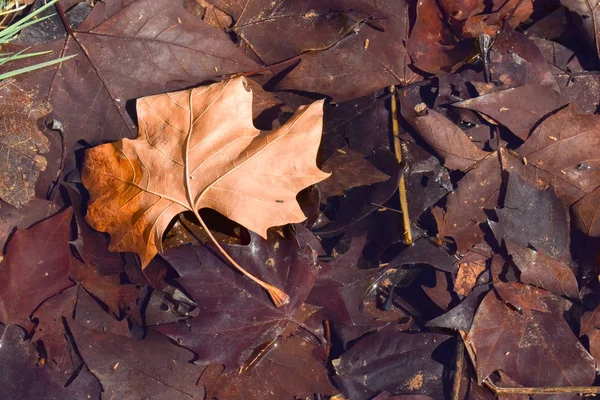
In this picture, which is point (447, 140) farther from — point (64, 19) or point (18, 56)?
point (18, 56)

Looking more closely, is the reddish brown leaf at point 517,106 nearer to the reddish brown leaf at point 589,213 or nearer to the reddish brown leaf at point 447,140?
the reddish brown leaf at point 447,140

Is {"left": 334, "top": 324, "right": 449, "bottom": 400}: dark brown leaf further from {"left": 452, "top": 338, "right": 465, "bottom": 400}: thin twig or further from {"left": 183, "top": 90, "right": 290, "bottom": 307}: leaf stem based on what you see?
{"left": 183, "top": 90, "right": 290, "bottom": 307}: leaf stem

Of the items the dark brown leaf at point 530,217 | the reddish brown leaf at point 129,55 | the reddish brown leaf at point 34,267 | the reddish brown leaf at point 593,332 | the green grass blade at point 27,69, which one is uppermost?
the green grass blade at point 27,69

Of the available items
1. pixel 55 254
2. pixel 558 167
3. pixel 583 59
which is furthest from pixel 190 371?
pixel 583 59

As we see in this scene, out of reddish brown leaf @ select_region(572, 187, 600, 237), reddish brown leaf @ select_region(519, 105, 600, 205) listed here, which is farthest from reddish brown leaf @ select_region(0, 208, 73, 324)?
reddish brown leaf @ select_region(572, 187, 600, 237)

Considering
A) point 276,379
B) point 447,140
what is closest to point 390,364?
point 276,379

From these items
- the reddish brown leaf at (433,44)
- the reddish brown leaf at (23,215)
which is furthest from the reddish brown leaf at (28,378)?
the reddish brown leaf at (433,44)

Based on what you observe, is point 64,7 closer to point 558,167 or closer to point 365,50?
point 365,50
